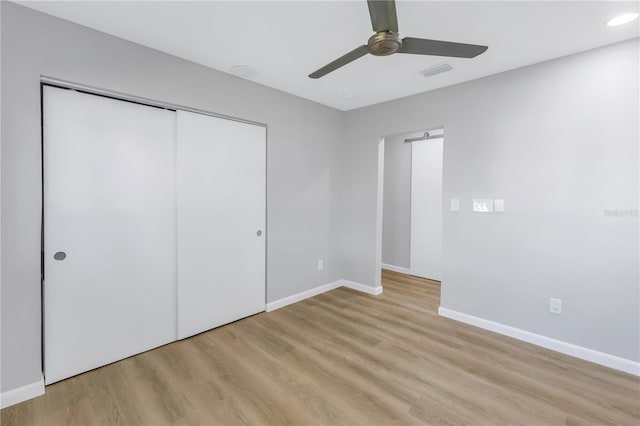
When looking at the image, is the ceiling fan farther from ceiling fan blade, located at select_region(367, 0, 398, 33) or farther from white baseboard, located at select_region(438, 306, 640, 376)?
white baseboard, located at select_region(438, 306, 640, 376)

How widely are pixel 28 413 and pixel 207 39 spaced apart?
9.21 feet

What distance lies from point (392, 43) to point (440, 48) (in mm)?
346

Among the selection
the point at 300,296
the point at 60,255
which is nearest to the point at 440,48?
the point at 60,255

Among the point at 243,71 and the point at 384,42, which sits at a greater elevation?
the point at 243,71

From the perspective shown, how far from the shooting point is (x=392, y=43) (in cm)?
154

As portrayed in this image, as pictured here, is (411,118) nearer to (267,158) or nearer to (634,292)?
(267,158)

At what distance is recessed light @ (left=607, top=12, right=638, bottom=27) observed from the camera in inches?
74.2

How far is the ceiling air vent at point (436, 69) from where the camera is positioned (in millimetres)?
2611

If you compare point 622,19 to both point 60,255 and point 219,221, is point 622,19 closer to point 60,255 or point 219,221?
point 219,221

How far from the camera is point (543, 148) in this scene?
101 inches

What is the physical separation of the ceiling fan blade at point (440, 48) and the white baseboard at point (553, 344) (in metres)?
2.53

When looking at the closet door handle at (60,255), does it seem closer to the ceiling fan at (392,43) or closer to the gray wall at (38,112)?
the gray wall at (38,112)

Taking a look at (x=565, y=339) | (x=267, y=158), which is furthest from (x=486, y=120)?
(x=267, y=158)

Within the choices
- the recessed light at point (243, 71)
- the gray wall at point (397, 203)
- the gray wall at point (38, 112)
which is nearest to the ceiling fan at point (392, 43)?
the recessed light at point (243, 71)
